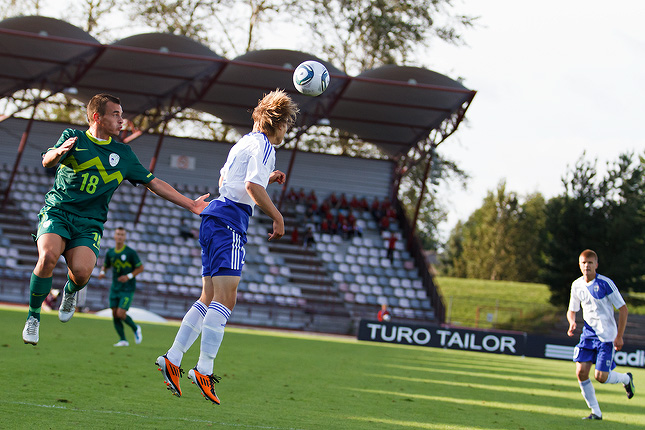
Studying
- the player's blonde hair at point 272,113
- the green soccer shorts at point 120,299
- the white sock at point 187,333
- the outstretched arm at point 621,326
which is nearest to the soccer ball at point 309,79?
the player's blonde hair at point 272,113

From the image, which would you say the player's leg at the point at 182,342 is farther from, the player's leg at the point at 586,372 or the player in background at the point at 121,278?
the player in background at the point at 121,278

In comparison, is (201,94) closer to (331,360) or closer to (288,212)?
(288,212)

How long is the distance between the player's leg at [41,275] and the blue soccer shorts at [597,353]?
682 centimetres

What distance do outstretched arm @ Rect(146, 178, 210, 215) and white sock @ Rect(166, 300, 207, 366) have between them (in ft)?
2.74

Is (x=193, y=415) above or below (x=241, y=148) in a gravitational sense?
below

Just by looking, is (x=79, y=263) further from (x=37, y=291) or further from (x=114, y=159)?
(x=114, y=159)

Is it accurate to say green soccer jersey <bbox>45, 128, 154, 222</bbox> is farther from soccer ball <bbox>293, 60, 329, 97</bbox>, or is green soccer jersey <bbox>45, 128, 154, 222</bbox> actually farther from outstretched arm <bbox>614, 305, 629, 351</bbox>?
outstretched arm <bbox>614, 305, 629, 351</bbox>

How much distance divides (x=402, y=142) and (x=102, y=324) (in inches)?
752

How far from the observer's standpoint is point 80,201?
658 centimetres

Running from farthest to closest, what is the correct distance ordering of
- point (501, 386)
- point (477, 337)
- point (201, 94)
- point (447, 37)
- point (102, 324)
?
point (447, 37) < point (201, 94) < point (477, 337) < point (102, 324) < point (501, 386)

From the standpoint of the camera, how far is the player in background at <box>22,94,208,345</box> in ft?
20.9

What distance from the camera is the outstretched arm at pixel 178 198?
21.1ft

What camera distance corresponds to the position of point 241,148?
5.88m

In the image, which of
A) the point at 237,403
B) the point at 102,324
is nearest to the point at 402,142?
the point at 102,324
